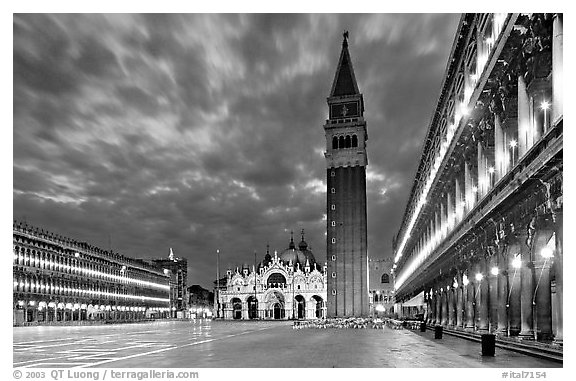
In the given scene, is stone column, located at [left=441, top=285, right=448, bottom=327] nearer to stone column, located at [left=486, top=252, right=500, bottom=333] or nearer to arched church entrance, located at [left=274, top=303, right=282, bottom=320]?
stone column, located at [left=486, top=252, right=500, bottom=333]

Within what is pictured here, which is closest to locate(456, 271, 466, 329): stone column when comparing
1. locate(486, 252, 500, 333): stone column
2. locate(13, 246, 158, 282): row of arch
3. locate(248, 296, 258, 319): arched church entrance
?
locate(486, 252, 500, 333): stone column

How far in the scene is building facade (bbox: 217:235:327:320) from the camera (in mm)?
180500

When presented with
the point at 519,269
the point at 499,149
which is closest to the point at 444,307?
the point at 499,149

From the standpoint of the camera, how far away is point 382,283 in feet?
636

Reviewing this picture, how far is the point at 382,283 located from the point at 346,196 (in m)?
82.9

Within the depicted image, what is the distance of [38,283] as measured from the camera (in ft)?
372

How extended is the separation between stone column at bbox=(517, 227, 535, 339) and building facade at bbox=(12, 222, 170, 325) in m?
85.7

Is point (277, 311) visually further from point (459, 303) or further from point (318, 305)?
point (459, 303)

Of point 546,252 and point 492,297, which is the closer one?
point 546,252

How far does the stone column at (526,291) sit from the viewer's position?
2777cm

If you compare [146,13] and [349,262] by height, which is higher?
[146,13]
